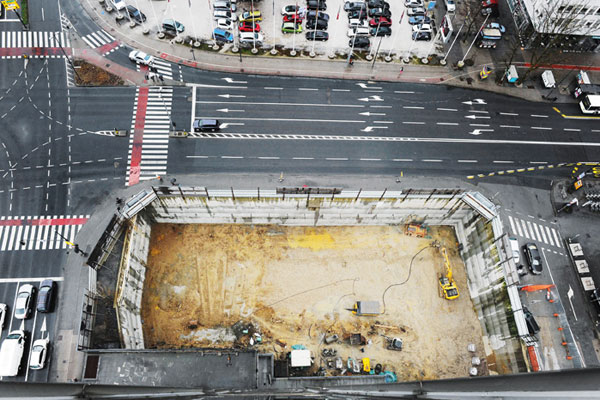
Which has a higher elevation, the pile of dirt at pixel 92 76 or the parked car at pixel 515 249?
the pile of dirt at pixel 92 76

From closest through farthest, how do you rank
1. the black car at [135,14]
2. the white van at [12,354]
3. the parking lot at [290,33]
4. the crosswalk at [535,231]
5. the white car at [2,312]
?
the white van at [12,354] → the white car at [2,312] → the crosswalk at [535,231] → the black car at [135,14] → the parking lot at [290,33]

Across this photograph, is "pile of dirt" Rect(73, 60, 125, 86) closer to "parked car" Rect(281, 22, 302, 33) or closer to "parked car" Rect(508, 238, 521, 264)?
"parked car" Rect(281, 22, 302, 33)

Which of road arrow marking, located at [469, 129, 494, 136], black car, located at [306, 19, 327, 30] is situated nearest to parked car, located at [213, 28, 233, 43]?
black car, located at [306, 19, 327, 30]

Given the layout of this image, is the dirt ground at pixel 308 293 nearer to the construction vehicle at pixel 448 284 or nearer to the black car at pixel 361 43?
the construction vehicle at pixel 448 284

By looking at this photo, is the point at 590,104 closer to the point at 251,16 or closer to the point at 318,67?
the point at 318,67

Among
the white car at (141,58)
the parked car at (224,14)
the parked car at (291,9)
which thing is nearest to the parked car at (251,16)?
the parked car at (224,14)

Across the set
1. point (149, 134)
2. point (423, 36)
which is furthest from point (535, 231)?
point (149, 134)
